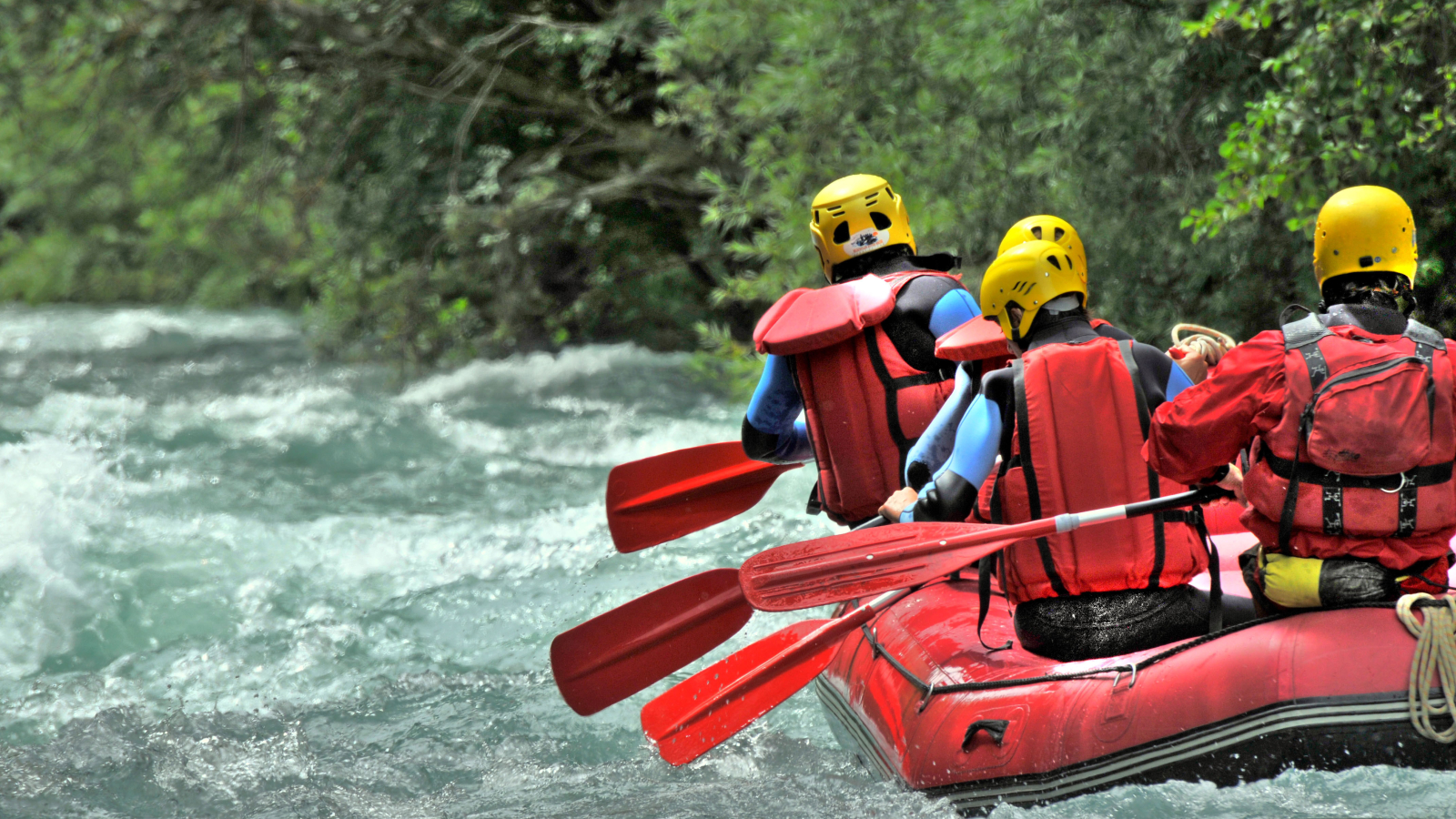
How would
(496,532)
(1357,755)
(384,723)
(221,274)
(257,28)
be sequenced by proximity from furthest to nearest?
(221,274)
(257,28)
(496,532)
(384,723)
(1357,755)

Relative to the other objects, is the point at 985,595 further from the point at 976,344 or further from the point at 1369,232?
the point at 1369,232

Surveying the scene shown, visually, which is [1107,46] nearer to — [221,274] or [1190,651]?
[1190,651]

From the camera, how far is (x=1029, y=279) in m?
2.74

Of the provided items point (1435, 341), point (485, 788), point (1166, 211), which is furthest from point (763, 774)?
point (1166, 211)

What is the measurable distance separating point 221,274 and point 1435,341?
17092 millimetres

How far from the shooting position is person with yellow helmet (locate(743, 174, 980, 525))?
135 inches

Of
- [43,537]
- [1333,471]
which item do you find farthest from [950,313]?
[43,537]

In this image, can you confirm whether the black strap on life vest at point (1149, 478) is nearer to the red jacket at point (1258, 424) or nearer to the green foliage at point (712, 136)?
the red jacket at point (1258, 424)

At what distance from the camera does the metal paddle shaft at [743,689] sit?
3236 mm

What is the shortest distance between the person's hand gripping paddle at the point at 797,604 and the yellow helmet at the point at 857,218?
879 mm

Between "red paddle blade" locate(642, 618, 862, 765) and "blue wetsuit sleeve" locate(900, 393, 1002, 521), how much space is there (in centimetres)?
44

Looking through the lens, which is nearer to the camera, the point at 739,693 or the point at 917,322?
the point at 739,693

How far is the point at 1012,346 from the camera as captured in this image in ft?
9.37

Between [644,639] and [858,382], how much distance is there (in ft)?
3.44
